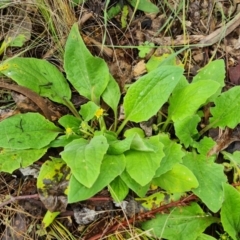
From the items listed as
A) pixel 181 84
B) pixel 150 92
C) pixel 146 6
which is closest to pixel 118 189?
pixel 150 92

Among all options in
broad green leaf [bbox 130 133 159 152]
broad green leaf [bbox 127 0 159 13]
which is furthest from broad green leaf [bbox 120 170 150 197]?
broad green leaf [bbox 127 0 159 13]

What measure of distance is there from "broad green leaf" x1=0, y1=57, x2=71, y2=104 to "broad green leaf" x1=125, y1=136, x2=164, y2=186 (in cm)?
41

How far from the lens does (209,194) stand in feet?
5.73

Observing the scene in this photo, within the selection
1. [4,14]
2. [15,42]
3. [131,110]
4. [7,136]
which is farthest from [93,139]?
[4,14]

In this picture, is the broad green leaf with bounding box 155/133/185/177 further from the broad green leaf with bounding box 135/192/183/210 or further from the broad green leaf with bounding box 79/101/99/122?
the broad green leaf with bounding box 79/101/99/122

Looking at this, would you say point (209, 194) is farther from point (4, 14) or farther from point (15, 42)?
point (4, 14)

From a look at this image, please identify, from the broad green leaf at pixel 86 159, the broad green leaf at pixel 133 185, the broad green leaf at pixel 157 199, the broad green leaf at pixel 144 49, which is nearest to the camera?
the broad green leaf at pixel 86 159

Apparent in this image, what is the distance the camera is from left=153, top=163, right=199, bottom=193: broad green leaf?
173 cm

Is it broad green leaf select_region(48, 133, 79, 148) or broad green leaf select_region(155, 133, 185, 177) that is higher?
broad green leaf select_region(155, 133, 185, 177)

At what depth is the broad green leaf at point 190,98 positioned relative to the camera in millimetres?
1775

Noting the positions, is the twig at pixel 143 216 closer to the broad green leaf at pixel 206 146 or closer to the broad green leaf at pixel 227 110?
the broad green leaf at pixel 206 146

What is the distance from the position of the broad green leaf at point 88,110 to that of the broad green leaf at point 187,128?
32 cm

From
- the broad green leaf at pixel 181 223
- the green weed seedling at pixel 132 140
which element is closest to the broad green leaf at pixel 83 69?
the green weed seedling at pixel 132 140

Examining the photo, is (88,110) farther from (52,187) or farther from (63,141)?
(52,187)
